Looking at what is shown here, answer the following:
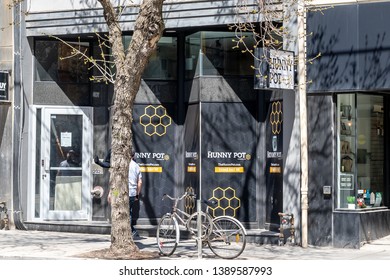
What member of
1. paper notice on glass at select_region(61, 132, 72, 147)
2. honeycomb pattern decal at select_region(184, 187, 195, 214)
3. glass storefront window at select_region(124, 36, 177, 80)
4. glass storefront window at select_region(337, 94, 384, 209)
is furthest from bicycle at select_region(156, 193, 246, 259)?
paper notice on glass at select_region(61, 132, 72, 147)

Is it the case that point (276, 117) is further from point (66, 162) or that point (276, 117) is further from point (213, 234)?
point (66, 162)

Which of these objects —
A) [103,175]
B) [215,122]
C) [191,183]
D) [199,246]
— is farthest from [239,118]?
[199,246]

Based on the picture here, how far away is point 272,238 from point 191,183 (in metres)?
2.53

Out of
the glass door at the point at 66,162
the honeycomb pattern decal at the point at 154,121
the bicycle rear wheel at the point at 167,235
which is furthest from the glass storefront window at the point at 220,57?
Result: the bicycle rear wheel at the point at 167,235

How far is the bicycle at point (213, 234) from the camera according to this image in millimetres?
14461

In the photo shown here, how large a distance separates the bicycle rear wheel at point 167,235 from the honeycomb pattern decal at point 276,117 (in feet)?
12.7

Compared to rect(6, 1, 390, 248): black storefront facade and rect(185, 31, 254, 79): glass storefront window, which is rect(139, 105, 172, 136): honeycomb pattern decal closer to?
rect(6, 1, 390, 248): black storefront facade

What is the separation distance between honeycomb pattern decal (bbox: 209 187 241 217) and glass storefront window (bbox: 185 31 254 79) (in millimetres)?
2567

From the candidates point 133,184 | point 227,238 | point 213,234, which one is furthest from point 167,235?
point 133,184

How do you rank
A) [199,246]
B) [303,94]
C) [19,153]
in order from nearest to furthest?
1. [199,246]
2. [303,94]
3. [19,153]

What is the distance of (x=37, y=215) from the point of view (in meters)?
20.3

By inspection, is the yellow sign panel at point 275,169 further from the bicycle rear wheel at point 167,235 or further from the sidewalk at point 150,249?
the bicycle rear wheel at point 167,235

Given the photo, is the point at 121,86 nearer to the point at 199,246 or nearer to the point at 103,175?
the point at 199,246

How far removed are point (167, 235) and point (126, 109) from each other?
2.38 metres
